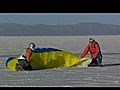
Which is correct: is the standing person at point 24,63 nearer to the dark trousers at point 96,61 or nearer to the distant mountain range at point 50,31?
the dark trousers at point 96,61

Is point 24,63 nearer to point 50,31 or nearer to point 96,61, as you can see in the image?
point 96,61

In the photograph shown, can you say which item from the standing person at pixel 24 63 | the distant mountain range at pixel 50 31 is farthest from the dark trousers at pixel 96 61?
the distant mountain range at pixel 50 31

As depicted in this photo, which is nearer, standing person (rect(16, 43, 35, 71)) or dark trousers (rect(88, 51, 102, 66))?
standing person (rect(16, 43, 35, 71))

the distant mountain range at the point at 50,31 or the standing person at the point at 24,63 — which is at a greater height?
the distant mountain range at the point at 50,31

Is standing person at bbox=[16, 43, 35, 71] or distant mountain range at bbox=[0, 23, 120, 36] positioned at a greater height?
distant mountain range at bbox=[0, 23, 120, 36]

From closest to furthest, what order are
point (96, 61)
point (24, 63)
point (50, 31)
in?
1. point (24, 63)
2. point (96, 61)
3. point (50, 31)

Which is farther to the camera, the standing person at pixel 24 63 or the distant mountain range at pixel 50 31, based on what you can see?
the distant mountain range at pixel 50 31

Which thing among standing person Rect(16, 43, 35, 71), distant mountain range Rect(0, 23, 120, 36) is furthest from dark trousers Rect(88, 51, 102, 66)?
distant mountain range Rect(0, 23, 120, 36)

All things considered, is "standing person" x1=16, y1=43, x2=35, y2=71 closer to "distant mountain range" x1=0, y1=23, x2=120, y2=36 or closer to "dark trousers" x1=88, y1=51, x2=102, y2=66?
"dark trousers" x1=88, y1=51, x2=102, y2=66

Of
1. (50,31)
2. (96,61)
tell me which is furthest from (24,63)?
(50,31)

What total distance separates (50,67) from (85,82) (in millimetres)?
2494
